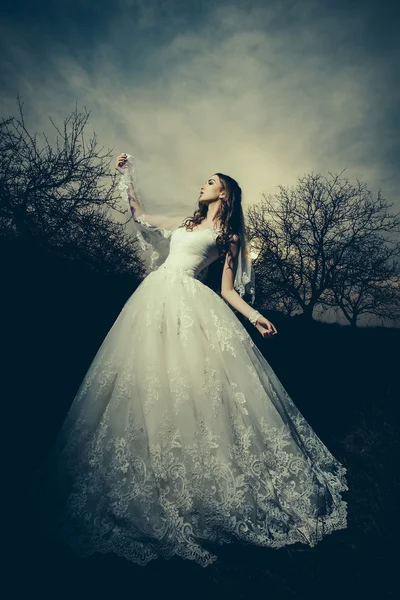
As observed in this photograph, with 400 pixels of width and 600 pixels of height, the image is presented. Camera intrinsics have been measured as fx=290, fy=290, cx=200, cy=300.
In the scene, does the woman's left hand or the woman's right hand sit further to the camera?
the woman's right hand

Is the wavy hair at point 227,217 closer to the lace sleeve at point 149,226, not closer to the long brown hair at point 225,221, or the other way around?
the long brown hair at point 225,221

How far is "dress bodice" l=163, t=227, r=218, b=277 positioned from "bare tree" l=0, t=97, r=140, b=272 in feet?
24.9

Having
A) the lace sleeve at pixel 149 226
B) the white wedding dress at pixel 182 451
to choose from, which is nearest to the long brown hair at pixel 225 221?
the lace sleeve at pixel 149 226

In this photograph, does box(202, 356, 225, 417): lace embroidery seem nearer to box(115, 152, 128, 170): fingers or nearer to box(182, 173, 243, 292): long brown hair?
box(182, 173, 243, 292): long brown hair

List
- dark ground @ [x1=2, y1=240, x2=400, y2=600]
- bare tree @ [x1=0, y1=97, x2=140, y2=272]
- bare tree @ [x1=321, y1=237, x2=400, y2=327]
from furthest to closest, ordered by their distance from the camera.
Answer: bare tree @ [x1=321, y1=237, x2=400, y2=327] < bare tree @ [x1=0, y1=97, x2=140, y2=272] < dark ground @ [x1=2, y1=240, x2=400, y2=600]

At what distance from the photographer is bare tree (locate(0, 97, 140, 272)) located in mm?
8758

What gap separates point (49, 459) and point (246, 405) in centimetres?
A: 159

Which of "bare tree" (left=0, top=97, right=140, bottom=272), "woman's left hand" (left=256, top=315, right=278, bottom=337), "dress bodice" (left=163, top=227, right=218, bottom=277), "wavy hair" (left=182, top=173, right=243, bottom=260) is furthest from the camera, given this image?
"bare tree" (left=0, top=97, right=140, bottom=272)

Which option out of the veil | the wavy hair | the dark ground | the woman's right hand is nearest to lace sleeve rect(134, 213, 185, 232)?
the veil

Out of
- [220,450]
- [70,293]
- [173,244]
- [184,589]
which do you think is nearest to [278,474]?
[220,450]

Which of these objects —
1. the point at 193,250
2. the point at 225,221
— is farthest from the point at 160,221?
the point at 225,221

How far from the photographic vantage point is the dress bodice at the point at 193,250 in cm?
302

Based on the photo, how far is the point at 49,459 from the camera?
87.6 inches

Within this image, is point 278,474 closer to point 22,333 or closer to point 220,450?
point 220,450
